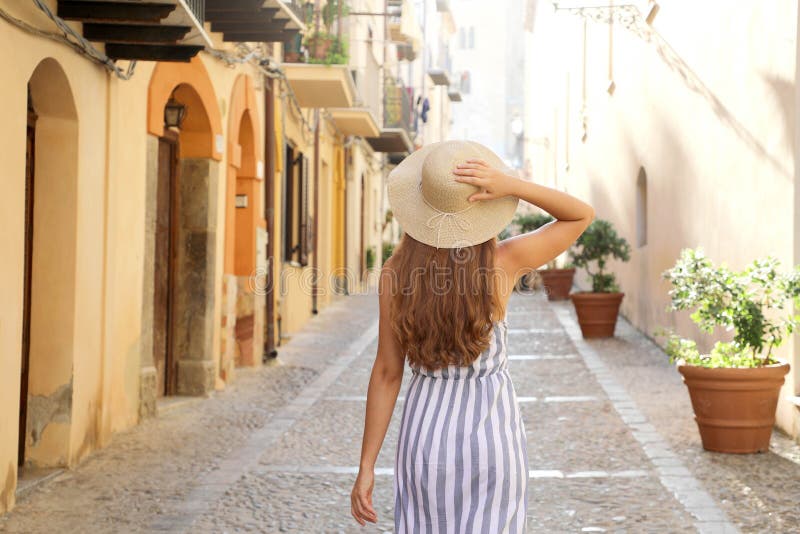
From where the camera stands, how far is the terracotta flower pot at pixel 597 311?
13.2m

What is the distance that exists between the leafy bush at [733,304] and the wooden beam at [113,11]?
359cm

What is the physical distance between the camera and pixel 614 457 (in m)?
6.52

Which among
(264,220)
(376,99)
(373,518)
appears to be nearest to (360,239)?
(376,99)

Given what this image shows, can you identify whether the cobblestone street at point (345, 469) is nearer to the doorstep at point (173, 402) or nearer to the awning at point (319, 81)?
the doorstep at point (173, 402)

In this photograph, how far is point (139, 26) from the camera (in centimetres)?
652

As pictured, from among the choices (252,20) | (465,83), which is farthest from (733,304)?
(465,83)

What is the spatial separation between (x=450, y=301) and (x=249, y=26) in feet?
23.9

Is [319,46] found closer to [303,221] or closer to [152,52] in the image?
[303,221]

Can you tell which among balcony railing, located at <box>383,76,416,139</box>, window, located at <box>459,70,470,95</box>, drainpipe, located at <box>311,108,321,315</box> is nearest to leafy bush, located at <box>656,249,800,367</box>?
drainpipe, located at <box>311,108,321,315</box>

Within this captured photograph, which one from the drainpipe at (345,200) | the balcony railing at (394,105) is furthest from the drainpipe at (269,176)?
the balcony railing at (394,105)

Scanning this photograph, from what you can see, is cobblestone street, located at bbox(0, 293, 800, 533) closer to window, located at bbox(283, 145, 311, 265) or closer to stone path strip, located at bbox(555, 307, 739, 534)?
stone path strip, located at bbox(555, 307, 739, 534)

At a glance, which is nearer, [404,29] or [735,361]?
[735,361]

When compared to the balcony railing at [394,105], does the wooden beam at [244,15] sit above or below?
below

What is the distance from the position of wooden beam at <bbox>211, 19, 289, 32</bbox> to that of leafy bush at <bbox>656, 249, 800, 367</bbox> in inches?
168
